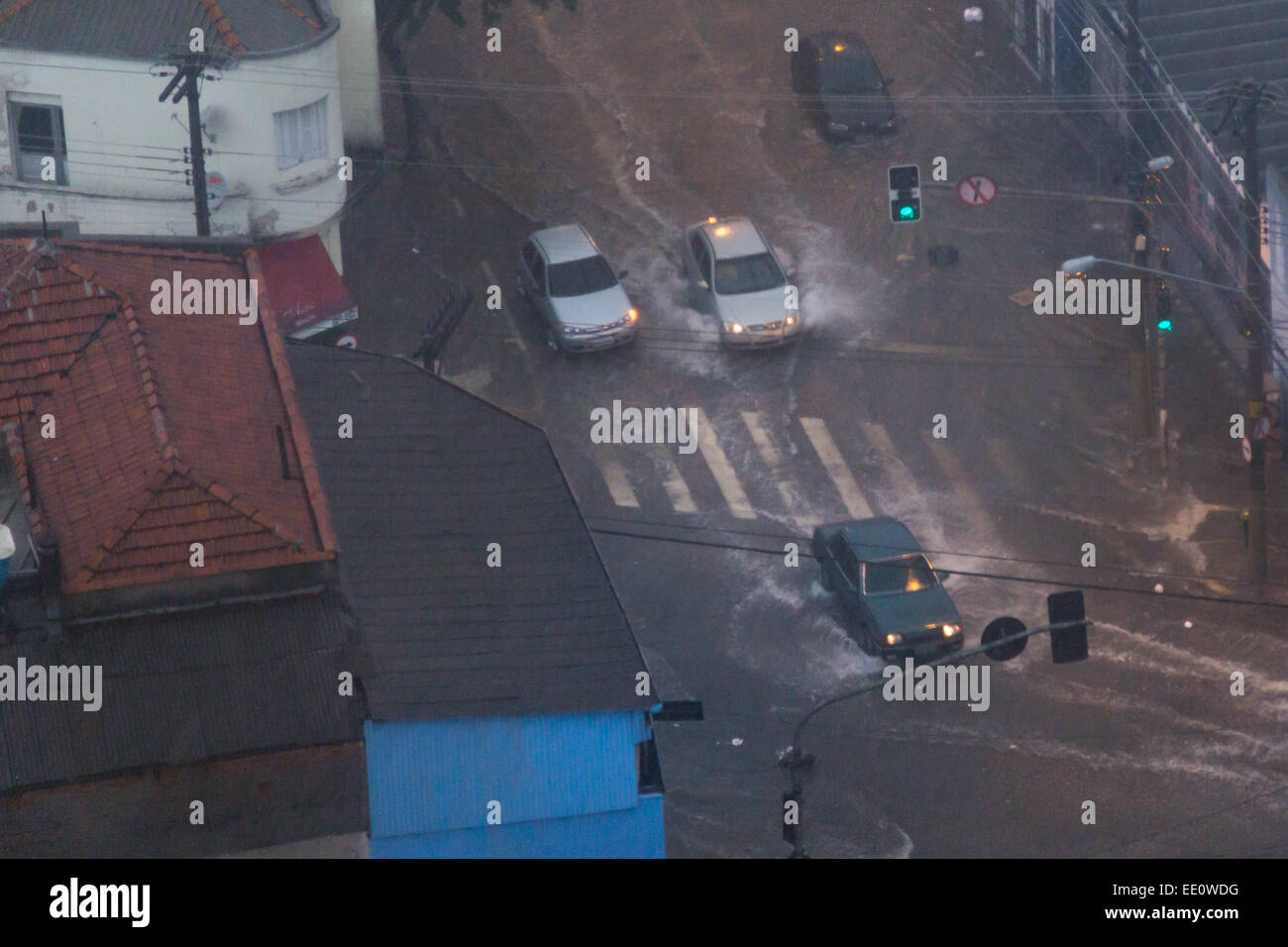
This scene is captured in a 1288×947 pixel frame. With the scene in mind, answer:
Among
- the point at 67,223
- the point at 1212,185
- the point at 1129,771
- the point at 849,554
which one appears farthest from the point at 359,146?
the point at 1129,771

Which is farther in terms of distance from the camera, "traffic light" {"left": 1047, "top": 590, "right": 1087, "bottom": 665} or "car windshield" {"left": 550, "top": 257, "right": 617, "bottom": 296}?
"car windshield" {"left": 550, "top": 257, "right": 617, "bottom": 296}

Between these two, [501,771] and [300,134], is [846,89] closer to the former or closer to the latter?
[300,134]

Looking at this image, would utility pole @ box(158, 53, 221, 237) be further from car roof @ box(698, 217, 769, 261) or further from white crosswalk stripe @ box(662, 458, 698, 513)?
car roof @ box(698, 217, 769, 261)

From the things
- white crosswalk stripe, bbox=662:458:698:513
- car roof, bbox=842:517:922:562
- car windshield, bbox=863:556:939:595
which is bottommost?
car windshield, bbox=863:556:939:595

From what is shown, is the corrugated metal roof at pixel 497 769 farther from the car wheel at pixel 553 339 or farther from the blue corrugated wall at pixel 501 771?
the car wheel at pixel 553 339

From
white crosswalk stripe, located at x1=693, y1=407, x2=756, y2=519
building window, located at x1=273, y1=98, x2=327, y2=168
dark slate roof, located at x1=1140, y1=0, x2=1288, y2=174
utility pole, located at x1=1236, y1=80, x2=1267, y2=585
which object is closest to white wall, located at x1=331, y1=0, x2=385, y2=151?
building window, located at x1=273, y1=98, x2=327, y2=168

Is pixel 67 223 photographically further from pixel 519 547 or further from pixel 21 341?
pixel 519 547
